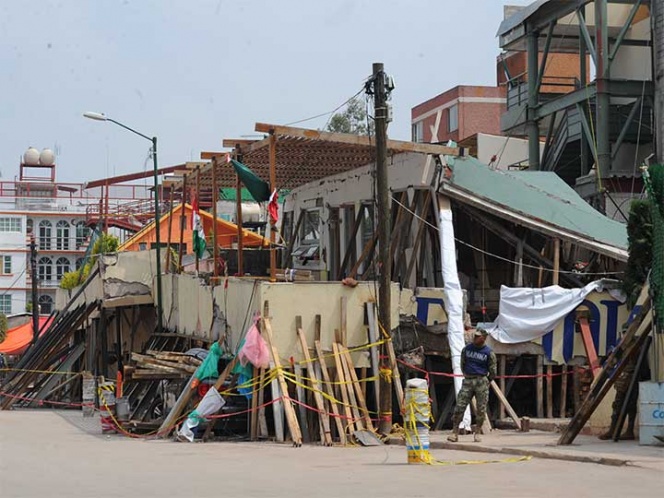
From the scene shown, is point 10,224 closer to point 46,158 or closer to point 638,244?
point 46,158

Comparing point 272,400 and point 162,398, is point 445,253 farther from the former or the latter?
point 162,398

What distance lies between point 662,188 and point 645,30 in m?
21.9

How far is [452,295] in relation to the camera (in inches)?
870

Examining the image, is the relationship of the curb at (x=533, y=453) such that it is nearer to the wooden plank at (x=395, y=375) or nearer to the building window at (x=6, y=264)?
the wooden plank at (x=395, y=375)

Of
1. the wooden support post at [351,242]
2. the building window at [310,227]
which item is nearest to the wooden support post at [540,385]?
the wooden support post at [351,242]

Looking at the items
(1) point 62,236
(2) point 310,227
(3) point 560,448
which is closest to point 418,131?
(1) point 62,236

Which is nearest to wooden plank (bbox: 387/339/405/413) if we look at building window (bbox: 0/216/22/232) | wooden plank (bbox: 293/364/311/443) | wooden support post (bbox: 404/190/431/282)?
wooden plank (bbox: 293/364/311/443)

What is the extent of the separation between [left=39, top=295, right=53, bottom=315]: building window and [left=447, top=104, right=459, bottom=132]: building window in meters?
37.8

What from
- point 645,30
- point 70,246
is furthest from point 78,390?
point 70,246

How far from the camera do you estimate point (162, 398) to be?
23.7 metres

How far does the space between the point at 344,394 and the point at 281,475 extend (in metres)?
6.38

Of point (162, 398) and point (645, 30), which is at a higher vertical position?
point (645, 30)

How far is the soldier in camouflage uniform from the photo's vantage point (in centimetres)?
1769

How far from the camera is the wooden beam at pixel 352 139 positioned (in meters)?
21.5
